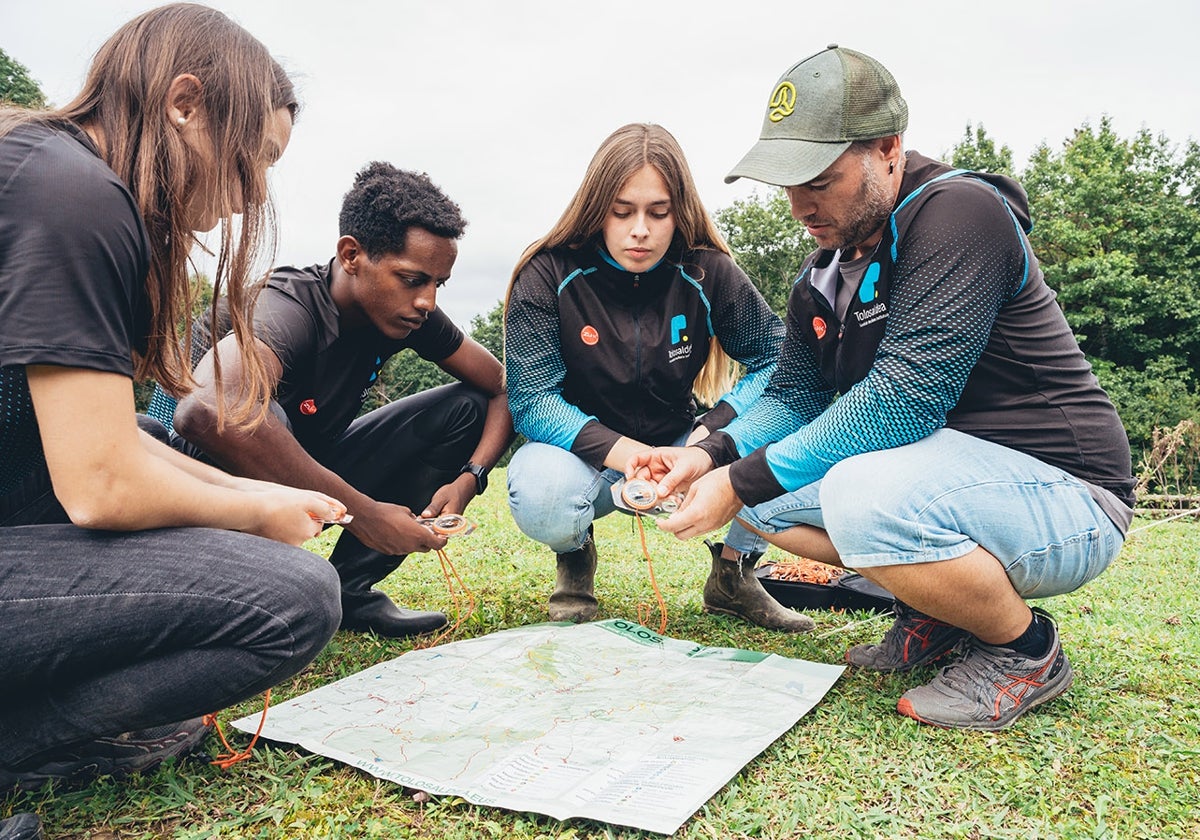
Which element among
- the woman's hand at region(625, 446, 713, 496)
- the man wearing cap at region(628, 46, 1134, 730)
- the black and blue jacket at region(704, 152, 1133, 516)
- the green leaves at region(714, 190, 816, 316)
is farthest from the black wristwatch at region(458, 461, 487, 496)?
the green leaves at region(714, 190, 816, 316)

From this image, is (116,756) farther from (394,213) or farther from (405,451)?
(394,213)

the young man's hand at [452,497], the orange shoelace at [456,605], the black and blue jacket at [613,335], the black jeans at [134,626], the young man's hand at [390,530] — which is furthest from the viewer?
the black and blue jacket at [613,335]

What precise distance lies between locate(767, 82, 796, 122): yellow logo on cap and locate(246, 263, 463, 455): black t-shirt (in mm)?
1392

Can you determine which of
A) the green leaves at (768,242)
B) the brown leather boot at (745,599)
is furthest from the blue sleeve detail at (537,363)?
the green leaves at (768,242)

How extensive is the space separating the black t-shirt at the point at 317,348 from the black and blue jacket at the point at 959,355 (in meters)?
1.37

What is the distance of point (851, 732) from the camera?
2004mm

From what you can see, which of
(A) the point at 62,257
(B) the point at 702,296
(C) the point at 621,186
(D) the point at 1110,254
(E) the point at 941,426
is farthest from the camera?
(D) the point at 1110,254

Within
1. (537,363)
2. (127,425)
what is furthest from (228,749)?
(537,363)

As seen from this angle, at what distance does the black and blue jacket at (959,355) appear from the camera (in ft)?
6.64

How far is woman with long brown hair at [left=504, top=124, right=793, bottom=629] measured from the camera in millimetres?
2920

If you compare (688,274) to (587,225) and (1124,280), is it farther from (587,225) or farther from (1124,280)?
(1124,280)

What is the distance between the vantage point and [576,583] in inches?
122

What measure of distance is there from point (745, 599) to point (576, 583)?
0.62 m

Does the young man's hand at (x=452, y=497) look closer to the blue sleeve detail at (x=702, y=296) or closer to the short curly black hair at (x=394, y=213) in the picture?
the short curly black hair at (x=394, y=213)
